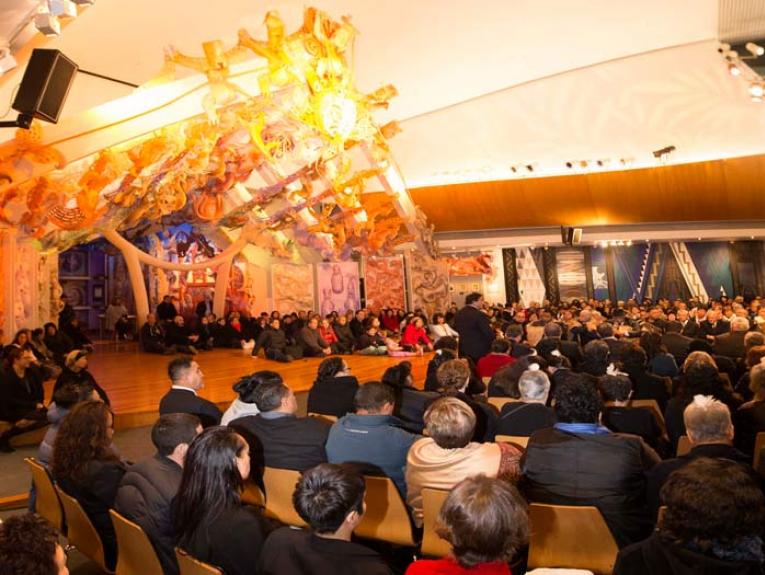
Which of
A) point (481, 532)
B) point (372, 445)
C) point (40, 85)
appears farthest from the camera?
point (40, 85)

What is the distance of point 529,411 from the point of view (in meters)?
3.58

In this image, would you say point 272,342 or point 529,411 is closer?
point 529,411

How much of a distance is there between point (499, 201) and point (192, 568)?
16.3 metres

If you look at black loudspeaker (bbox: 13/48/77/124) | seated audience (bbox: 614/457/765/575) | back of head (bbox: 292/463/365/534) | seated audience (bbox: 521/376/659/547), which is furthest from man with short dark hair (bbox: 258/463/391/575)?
black loudspeaker (bbox: 13/48/77/124)

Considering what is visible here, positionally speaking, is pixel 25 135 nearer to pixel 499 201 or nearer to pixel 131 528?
pixel 131 528

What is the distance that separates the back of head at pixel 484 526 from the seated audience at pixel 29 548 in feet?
3.33

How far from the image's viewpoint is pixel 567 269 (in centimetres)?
1945

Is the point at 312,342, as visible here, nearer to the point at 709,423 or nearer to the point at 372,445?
the point at 372,445

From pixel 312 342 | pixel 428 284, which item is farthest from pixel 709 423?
pixel 428 284

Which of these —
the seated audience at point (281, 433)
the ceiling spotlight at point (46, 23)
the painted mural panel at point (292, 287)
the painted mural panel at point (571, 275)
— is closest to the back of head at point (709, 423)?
the seated audience at point (281, 433)

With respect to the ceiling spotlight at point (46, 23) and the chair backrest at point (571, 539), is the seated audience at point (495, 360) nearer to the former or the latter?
the chair backrest at point (571, 539)

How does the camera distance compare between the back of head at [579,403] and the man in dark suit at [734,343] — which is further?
the man in dark suit at [734,343]

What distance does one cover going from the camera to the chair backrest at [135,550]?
7.61ft

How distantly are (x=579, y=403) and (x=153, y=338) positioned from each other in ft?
40.2
